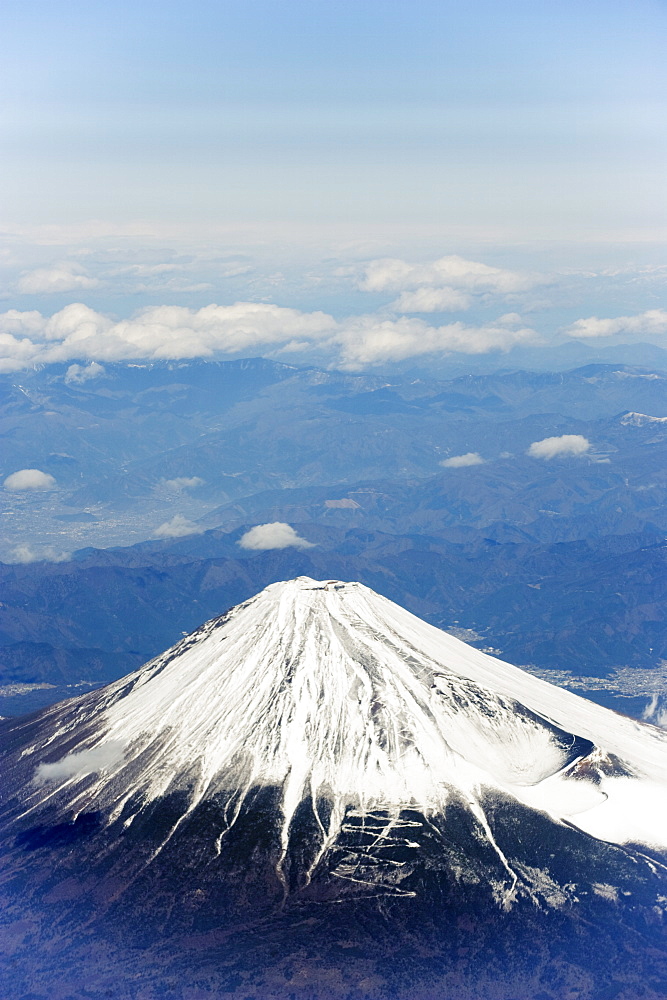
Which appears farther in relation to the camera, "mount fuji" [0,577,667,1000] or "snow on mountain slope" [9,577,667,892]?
"snow on mountain slope" [9,577,667,892]

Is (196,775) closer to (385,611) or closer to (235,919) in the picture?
(235,919)

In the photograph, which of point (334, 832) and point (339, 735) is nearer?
point (334, 832)

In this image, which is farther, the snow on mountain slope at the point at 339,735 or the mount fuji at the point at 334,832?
the snow on mountain slope at the point at 339,735

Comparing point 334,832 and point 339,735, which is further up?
point 339,735

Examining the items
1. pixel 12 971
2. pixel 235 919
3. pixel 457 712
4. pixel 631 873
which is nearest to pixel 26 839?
pixel 12 971
